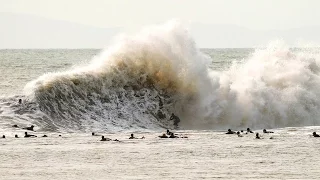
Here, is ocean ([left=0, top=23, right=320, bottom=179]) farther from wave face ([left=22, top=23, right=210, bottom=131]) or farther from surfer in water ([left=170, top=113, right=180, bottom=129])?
surfer in water ([left=170, top=113, right=180, bottom=129])

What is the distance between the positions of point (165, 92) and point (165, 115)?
2108 mm

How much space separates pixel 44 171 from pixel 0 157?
2265 millimetres

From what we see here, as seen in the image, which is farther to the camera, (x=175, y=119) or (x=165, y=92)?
(x=165, y=92)

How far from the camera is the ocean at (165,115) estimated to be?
51.1 feet

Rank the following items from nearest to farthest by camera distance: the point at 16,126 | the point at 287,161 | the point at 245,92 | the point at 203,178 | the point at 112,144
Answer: the point at 203,178
the point at 287,161
the point at 112,144
the point at 16,126
the point at 245,92

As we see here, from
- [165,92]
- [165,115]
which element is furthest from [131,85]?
[165,115]

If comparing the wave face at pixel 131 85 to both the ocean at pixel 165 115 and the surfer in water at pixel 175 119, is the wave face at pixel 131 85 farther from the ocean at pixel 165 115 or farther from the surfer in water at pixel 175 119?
the surfer in water at pixel 175 119

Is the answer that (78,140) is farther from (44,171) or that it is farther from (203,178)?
(203,178)

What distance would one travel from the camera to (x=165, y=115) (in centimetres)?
2908

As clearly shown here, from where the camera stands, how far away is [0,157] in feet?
54.6

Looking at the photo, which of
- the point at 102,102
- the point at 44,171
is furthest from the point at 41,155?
the point at 102,102

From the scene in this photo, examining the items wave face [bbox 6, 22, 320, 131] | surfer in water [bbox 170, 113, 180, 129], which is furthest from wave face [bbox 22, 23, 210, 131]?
surfer in water [bbox 170, 113, 180, 129]

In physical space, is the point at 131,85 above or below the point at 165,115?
above

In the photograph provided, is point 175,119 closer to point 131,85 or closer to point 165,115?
point 165,115
